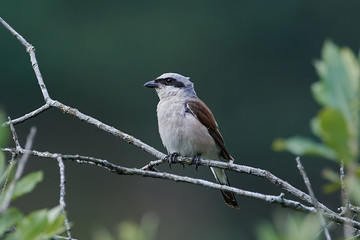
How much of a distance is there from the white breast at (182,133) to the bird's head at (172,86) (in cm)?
26

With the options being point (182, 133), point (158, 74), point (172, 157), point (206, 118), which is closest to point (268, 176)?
point (172, 157)

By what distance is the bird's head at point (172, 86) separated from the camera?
250 inches

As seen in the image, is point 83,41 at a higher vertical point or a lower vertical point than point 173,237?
higher

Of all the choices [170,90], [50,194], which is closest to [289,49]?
[50,194]

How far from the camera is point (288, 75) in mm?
25078

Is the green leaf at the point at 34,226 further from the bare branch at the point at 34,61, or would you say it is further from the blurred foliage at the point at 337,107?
the bare branch at the point at 34,61

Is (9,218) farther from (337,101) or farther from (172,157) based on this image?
(172,157)

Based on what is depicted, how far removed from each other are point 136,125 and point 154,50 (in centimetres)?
348

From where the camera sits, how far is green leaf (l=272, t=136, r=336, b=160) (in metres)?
1.52

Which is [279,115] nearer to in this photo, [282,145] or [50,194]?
[50,194]

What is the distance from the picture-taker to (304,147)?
1.54 meters

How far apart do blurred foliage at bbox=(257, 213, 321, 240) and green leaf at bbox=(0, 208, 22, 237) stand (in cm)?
50

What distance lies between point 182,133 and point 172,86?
31.5 inches

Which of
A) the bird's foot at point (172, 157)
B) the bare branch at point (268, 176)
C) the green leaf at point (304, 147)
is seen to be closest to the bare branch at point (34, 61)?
the bare branch at point (268, 176)
